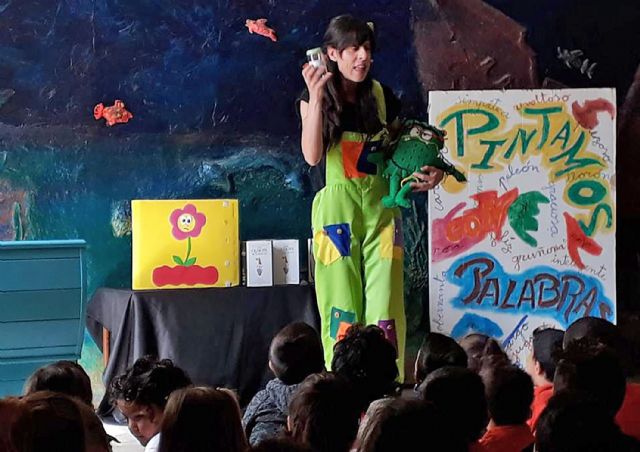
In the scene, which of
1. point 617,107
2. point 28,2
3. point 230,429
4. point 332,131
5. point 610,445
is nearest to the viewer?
point 610,445

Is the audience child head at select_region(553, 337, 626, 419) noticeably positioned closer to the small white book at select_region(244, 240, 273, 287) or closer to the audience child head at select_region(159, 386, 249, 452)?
the audience child head at select_region(159, 386, 249, 452)

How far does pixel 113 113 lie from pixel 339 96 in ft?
4.51

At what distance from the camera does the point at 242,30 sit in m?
4.50

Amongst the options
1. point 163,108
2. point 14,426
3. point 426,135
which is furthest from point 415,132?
point 14,426

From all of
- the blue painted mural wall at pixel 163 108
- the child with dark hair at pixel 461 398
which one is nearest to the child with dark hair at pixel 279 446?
the child with dark hair at pixel 461 398

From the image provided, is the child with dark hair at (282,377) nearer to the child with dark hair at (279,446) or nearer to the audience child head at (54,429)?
the audience child head at (54,429)

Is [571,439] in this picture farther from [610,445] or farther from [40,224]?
[40,224]

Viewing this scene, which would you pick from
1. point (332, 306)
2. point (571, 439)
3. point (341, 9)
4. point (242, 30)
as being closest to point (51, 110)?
point (242, 30)

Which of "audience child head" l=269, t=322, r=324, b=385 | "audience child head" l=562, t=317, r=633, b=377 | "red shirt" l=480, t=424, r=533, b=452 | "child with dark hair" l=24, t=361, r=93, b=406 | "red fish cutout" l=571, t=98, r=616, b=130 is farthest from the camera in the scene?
"red fish cutout" l=571, t=98, r=616, b=130

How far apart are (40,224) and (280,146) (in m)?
1.06

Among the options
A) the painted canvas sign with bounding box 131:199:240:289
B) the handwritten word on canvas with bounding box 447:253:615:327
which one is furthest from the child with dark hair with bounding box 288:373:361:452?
the handwritten word on canvas with bounding box 447:253:615:327

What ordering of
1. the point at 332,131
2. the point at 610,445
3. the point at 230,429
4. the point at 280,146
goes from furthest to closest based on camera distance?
1. the point at 280,146
2. the point at 332,131
3. the point at 230,429
4. the point at 610,445

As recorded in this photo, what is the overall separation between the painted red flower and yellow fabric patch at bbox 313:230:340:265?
83cm

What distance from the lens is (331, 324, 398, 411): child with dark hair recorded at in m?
2.50
